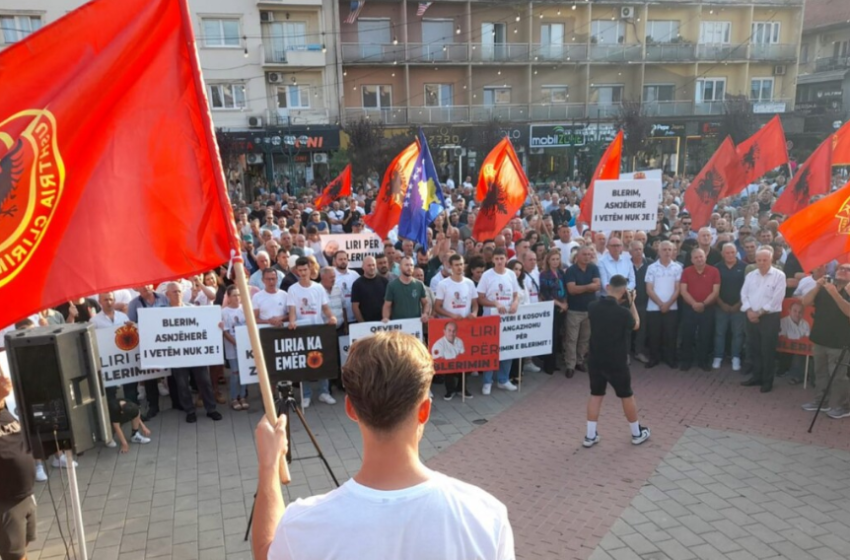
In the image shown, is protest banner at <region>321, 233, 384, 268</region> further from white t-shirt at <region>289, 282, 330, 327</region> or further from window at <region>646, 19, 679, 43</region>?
window at <region>646, 19, 679, 43</region>

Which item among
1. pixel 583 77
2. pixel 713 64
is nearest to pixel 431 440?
pixel 583 77

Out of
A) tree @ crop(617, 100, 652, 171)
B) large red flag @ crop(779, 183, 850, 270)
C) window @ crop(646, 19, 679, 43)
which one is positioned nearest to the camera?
large red flag @ crop(779, 183, 850, 270)

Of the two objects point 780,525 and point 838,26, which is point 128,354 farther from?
point 838,26

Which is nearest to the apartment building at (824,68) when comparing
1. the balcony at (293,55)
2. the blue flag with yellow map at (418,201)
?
the balcony at (293,55)

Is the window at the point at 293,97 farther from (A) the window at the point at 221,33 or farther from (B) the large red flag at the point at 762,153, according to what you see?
(B) the large red flag at the point at 762,153

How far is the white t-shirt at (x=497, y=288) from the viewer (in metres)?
9.44

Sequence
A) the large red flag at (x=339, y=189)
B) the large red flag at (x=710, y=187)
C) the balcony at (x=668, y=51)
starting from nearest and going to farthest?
the large red flag at (x=710, y=187) < the large red flag at (x=339, y=189) < the balcony at (x=668, y=51)

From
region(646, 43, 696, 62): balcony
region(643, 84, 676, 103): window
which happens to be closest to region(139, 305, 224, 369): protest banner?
region(643, 84, 676, 103): window

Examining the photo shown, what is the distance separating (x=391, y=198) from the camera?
40.5 ft

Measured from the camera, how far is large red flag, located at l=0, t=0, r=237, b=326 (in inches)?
120

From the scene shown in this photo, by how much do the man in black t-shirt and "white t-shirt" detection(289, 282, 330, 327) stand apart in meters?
4.34

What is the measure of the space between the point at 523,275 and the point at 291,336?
3.84 metres

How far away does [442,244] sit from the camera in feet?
39.4

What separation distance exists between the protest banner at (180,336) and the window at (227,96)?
30.5 metres
